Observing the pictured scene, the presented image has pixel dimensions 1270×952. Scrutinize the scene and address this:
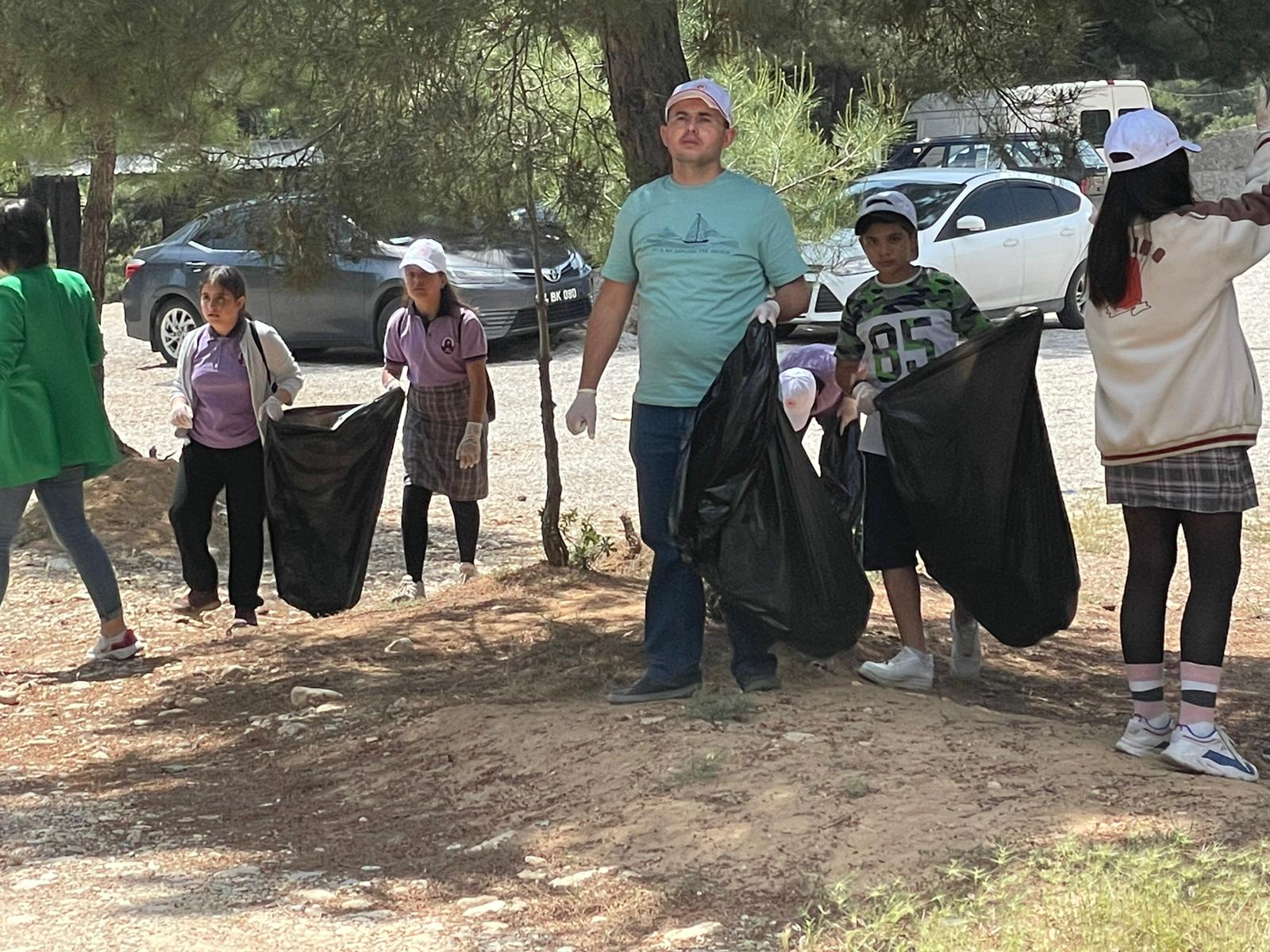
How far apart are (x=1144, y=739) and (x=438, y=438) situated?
11.4ft

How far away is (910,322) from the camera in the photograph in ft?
16.5

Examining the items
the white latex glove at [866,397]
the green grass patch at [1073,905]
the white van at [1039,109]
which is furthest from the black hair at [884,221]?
the green grass patch at [1073,905]

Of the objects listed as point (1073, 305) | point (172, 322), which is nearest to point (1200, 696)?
point (1073, 305)

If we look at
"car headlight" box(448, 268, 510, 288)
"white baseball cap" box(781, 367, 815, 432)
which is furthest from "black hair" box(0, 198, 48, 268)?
"car headlight" box(448, 268, 510, 288)

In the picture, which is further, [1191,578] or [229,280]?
[229,280]

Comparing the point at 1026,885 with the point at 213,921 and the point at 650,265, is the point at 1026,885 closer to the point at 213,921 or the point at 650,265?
the point at 213,921

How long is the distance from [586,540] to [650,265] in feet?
9.71

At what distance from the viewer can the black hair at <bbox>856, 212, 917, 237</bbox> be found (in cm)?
495

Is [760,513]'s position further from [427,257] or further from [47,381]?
[47,381]

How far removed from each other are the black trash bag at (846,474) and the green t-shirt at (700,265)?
0.96m

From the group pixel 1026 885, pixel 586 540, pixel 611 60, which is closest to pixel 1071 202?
pixel 586 540

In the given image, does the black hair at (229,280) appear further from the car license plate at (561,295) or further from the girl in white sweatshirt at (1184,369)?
the car license plate at (561,295)

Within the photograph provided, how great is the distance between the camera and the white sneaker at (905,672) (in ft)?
16.8

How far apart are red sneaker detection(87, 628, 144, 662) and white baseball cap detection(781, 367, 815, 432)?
2.72 m
